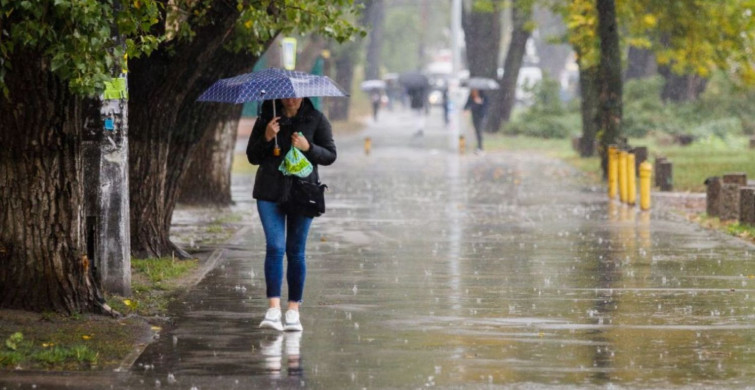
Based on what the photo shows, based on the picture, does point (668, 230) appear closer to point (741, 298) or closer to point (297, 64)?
point (741, 298)

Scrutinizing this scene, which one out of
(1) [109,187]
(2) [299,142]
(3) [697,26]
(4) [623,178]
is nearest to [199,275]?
(1) [109,187]

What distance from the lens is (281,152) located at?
10.9m

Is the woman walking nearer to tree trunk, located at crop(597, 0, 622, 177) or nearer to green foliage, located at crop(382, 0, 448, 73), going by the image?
tree trunk, located at crop(597, 0, 622, 177)

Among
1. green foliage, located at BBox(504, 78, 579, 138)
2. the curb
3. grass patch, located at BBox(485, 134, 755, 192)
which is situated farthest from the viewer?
green foliage, located at BBox(504, 78, 579, 138)

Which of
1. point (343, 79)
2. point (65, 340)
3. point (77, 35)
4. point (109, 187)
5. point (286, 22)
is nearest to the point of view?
point (65, 340)

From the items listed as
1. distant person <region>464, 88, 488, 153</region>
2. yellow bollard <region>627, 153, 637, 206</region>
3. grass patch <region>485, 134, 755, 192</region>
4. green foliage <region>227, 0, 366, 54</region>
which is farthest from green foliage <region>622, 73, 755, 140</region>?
green foliage <region>227, 0, 366, 54</region>

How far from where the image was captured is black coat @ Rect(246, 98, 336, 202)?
1084 cm

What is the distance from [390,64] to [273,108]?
4247 inches

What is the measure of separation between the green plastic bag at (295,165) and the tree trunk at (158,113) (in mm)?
3448

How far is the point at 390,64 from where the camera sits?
118500 millimetres

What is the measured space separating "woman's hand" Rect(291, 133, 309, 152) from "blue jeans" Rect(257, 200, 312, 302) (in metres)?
A: 0.44

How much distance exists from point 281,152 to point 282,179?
0.66 ft

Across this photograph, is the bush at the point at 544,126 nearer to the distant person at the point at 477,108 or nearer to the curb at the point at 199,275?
the distant person at the point at 477,108

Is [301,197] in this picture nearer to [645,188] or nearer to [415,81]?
[645,188]
